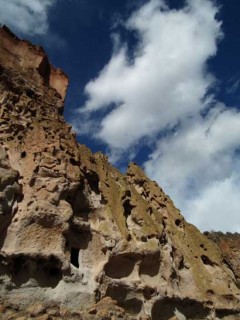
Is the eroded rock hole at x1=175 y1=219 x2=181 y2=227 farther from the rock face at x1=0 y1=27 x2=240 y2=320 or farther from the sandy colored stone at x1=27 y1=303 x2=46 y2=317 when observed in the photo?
the sandy colored stone at x1=27 y1=303 x2=46 y2=317

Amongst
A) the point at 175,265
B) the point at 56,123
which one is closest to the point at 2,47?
the point at 56,123

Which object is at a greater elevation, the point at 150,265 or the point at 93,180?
the point at 93,180

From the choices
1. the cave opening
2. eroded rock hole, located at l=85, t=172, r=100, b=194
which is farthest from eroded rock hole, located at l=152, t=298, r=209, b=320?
eroded rock hole, located at l=85, t=172, r=100, b=194

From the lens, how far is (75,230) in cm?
1489

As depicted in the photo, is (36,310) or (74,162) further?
(74,162)

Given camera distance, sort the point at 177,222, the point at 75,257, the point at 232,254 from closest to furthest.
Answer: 1. the point at 75,257
2. the point at 177,222
3. the point at 232,254

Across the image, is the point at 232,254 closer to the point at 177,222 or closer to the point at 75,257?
the point at 177,222

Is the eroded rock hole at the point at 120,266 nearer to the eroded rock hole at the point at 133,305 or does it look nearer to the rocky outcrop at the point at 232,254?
the eroded rock hole at the point at 133,305

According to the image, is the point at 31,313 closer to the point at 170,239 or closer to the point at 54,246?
the point at 54,246

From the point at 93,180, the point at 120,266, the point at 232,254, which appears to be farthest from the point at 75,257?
the point at 232,254

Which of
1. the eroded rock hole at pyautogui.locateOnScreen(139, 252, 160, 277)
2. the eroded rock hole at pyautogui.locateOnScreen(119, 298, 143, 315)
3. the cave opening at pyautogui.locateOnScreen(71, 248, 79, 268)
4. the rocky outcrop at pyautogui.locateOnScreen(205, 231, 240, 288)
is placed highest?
the rocky outcrop at pyautogui.locateOnScreen(205, 231, 240, 288)

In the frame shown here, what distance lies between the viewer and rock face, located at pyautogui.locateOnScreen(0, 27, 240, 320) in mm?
12805

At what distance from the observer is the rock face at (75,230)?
1280 centimetres

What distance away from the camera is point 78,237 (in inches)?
587
